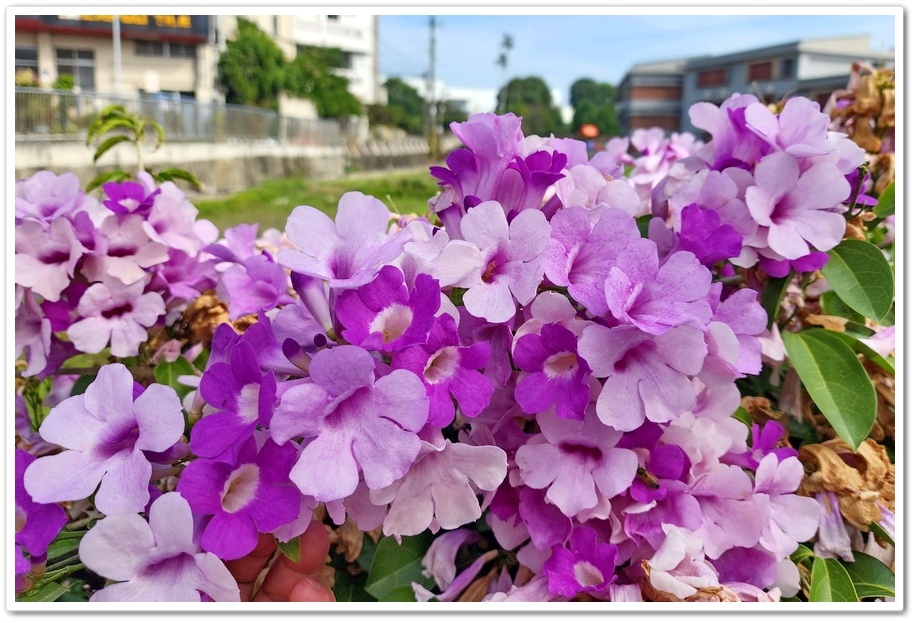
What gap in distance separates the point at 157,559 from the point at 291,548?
10cm

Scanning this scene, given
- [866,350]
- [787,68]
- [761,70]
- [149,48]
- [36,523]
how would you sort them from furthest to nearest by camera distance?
1. [761,70]
2. [787,68]
3. [149,48]
4. [866,350]
5. [36,523]

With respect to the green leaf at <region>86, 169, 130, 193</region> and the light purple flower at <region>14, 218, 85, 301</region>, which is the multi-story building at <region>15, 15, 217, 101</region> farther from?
the light purple flower at <region>14, 218, 85, 301</region>

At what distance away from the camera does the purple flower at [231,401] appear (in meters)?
0.48

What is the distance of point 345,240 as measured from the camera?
1.76 feet

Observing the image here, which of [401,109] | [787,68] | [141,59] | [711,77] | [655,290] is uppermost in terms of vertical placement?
[711,77]

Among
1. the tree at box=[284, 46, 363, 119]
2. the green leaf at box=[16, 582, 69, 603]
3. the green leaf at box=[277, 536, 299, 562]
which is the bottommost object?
the green leaf at box=[16, 582, 69, 603]

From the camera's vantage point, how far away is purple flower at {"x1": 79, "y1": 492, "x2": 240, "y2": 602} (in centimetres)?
48

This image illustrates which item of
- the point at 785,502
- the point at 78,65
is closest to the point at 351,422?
the point at 785,502

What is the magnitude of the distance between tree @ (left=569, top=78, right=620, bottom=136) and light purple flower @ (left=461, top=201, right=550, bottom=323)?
30.1 m

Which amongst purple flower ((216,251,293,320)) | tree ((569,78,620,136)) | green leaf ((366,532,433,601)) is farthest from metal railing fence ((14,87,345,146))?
tree ((569,78,620,136))

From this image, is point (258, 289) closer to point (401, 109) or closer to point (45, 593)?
point (45, 593)

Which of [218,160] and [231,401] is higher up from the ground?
[218,160]

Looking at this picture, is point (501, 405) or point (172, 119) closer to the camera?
point (501, 405)
